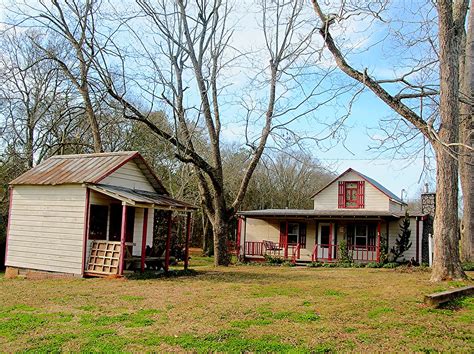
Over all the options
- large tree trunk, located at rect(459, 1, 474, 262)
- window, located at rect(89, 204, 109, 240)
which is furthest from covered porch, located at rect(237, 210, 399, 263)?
window, located at rect(89, 204, 109, 240)

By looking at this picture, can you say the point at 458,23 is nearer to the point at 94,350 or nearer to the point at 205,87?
the point at 205,87

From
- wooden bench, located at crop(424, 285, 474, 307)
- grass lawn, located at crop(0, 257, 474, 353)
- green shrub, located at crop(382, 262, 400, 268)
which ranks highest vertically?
wooden bench, located at crop(424, 285, 474, 307)

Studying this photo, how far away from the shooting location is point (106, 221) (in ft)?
53.6

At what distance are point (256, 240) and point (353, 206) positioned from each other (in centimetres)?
631

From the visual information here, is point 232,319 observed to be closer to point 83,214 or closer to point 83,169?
point 83,214

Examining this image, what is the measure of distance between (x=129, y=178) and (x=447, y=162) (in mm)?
10399

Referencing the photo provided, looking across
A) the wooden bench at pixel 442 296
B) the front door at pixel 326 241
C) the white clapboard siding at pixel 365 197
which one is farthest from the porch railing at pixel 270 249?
the wooden bench at pixel 442 296

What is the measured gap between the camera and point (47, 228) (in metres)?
16.0

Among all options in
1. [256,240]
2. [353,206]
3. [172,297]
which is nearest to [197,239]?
[256,240]

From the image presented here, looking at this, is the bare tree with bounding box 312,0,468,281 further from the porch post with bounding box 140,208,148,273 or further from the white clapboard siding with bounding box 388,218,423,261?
the white clapboard siding with bounding box 388,218,423,261

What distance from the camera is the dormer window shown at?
92.0 ft

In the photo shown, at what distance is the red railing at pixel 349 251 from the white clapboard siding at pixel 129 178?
40.1 feet

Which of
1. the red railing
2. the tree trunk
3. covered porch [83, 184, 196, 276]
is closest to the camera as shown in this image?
covered porch [83, 184, 196, 276]

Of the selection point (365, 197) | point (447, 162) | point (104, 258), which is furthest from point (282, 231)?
point (447, 162)
